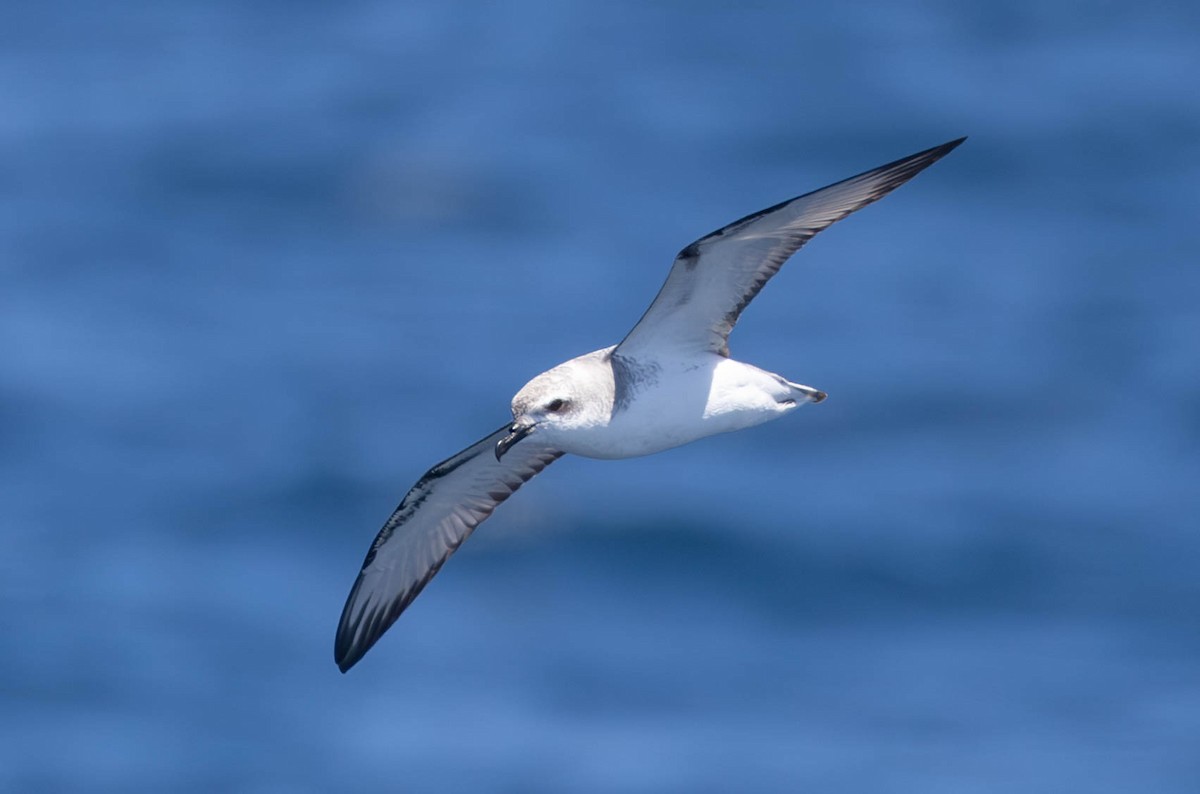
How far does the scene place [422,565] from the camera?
547 inches

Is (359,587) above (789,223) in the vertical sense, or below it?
below

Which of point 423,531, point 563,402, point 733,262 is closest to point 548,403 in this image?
point 563,402

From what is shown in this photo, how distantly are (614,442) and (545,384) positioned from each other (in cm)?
67

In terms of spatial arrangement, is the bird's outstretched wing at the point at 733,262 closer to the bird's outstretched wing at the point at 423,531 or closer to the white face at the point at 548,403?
the white face at the point at 548,403

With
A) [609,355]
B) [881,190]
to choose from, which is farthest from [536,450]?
[881,190]

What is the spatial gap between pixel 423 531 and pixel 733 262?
13.5ft

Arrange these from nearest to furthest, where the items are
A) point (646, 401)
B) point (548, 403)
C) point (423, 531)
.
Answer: point (548, 403) → point (646, 401) → point (423, 531)

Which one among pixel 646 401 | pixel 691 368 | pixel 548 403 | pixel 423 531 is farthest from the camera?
pixel 423 531

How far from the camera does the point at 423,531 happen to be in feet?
45.3

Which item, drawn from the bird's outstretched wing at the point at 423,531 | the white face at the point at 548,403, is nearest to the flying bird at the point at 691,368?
the white face at the point at 548,403

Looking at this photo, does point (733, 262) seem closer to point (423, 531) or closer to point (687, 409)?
point (687, 409)

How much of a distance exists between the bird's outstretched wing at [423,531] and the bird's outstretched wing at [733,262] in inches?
81.8

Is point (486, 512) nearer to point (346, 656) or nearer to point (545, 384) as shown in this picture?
point (346, 656)

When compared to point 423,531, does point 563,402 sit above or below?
below
